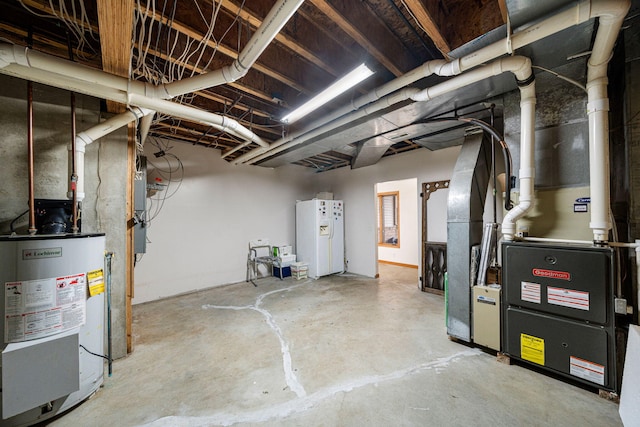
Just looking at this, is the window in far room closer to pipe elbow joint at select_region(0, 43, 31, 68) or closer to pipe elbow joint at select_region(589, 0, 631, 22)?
pipe elbow joint at select_region(589, 0, 631, 22)

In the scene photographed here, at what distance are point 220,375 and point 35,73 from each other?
8.40ft

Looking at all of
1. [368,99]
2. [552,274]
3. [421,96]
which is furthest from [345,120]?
[552,274]

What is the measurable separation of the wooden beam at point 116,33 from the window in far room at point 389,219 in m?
6.31

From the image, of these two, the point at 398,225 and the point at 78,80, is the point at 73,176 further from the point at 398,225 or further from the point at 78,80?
the point at 398,225

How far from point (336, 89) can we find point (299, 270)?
151 inches

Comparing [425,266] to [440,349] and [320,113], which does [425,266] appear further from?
[320,113]

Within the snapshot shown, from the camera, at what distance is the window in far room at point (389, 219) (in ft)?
22.4

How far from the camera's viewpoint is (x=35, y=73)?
1558mm

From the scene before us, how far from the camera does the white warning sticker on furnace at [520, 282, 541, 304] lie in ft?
6.31

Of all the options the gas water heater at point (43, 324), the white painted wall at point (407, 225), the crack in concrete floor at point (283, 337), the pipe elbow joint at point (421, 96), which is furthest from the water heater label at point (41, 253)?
the white painted wall at point (407, 225)

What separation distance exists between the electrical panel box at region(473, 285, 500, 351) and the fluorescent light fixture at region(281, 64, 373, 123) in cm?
224

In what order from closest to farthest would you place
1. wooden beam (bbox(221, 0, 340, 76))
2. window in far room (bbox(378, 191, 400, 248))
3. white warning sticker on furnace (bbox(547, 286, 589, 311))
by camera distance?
wooden beam (bbox(221, 0, 340, 76)), white warning sticker on furnace (bbox(547, 286, 589, 311)), window in far room (bbox(378, 191, 400, 248))

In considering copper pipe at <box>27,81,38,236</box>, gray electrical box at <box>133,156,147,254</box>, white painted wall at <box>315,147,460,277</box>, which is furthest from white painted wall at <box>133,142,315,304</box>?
copper pipe at <box>27,81,38,236</box>

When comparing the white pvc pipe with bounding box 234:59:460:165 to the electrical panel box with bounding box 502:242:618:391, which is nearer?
the electrical panel box with bounding box 502:242:618:391
